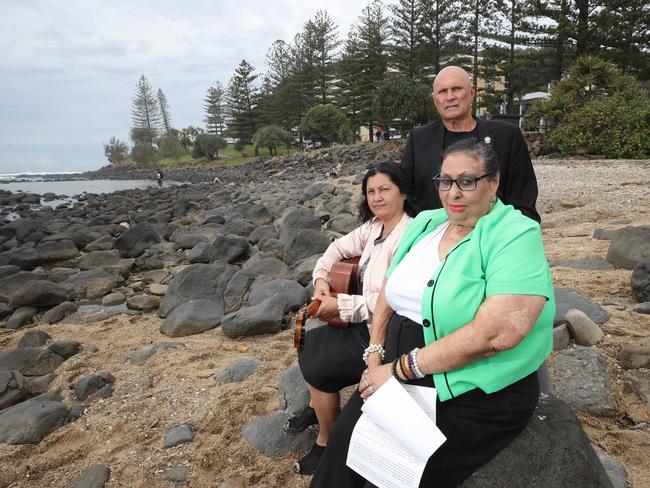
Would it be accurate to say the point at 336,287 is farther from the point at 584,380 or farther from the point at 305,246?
the point at 305,246

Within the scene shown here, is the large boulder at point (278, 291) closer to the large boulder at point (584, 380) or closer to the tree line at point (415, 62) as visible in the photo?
the large boulder at point (584, 380)

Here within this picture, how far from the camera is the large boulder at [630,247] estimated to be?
400 centimetres

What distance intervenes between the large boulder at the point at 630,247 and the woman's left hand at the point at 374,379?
344cm

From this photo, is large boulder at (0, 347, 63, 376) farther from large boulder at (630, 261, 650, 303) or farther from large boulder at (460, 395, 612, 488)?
large boulder at (630, 261, 650, 303)

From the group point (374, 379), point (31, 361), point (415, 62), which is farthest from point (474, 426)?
point (415, 62)

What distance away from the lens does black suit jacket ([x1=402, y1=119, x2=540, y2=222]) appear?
2246 millimetres

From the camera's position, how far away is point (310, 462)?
2303mm

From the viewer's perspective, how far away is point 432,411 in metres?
1.48

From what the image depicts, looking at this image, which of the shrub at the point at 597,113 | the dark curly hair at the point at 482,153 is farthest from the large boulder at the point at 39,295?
the shrub at the point at 597,113

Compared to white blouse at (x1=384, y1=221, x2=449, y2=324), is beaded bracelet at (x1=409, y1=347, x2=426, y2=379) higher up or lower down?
lower down

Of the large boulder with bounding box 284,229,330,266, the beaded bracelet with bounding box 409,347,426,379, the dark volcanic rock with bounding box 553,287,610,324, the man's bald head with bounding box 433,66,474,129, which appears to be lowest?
the large boulder with bounding box 284,229,330,266

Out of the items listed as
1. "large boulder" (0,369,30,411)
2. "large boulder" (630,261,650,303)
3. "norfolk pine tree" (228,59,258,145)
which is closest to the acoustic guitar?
"large boulder" (630,261,650,303)

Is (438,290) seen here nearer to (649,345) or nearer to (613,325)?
(649,345)

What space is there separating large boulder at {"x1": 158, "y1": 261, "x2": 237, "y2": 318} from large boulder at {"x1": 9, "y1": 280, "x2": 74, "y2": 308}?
5.55ft
